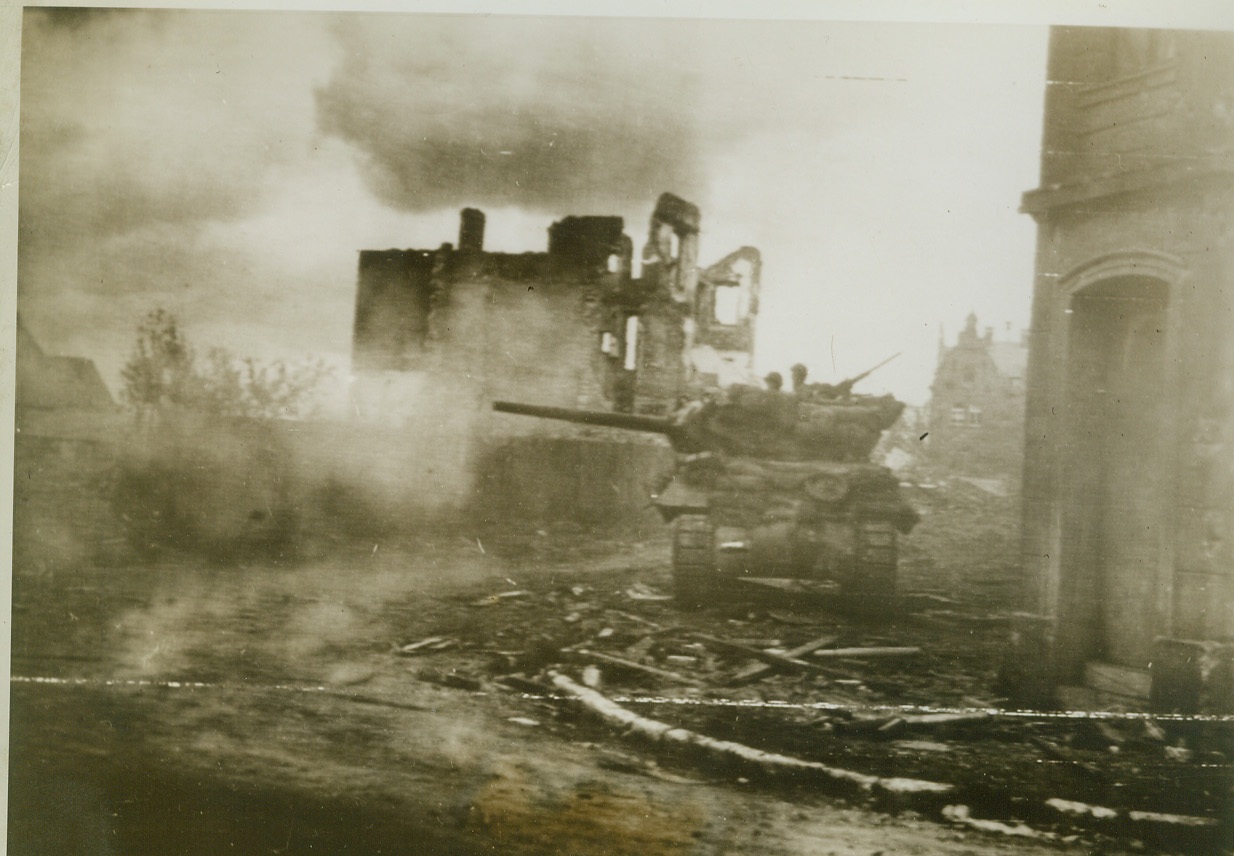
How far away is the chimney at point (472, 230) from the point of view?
376 cm

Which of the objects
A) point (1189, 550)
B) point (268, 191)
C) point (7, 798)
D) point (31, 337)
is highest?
point (268, 191)

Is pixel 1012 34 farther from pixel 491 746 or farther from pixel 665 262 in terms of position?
pixel 491 746

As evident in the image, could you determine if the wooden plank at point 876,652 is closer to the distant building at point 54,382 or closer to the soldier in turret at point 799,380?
the soldier in turret at point 799,380

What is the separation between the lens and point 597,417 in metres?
3.77

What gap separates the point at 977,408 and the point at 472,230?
2.22m

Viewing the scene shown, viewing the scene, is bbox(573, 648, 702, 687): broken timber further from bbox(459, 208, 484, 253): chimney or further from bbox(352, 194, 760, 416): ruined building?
bbox(459, 208, 484, 253): chimney

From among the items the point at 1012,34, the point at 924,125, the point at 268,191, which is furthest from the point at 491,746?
the point at 1012,34

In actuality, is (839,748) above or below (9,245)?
below

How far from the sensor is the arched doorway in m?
3.70

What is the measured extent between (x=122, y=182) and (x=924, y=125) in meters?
3.38

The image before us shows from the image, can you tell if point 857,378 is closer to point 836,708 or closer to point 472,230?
point 836,708

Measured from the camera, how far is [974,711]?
367 centimetres

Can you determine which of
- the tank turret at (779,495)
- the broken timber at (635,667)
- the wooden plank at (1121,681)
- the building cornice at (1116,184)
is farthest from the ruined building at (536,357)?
the wooden plank at (1121,681)

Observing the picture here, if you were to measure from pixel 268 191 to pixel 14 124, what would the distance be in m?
1.13
